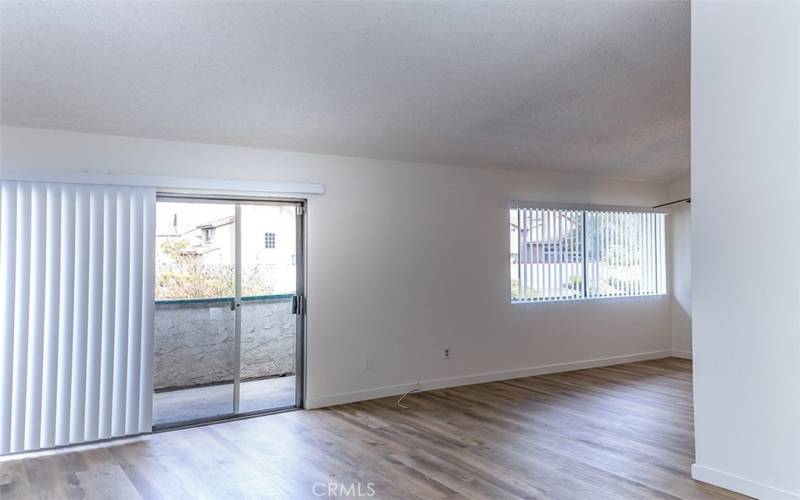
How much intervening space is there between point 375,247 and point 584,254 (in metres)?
2.93


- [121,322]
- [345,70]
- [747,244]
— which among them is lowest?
[121,322]

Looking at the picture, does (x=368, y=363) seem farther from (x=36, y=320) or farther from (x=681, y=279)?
(x=681, y=279)

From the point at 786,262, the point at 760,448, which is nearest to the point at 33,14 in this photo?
the point at 786,262

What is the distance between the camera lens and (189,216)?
15.4ft

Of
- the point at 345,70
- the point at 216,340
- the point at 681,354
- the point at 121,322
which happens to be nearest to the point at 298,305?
the point at 216,340

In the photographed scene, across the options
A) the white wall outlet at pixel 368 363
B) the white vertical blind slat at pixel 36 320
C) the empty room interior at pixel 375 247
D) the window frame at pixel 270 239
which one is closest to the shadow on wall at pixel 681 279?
the empty room interior at pixel 375 247

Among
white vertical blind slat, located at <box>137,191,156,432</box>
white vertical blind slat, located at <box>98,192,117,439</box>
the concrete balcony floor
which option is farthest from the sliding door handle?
white vertical blind slat, located at <box>98,192,117,439</box>

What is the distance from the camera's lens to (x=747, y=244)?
10.2 ft

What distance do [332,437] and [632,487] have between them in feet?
6.94

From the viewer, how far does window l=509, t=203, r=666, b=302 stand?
6562 millimetres

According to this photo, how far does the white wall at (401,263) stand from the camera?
4668mm

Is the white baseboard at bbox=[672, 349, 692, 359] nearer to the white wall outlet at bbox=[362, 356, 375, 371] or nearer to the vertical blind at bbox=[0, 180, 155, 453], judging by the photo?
the white wall outlet at bbox=[362, 356, 375, 371]

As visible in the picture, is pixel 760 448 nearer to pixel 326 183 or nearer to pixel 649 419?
pixel 649 419

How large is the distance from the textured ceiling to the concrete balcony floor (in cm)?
212
